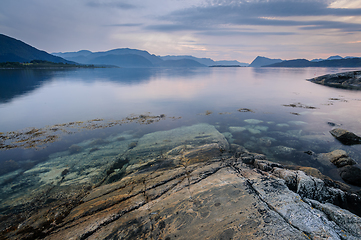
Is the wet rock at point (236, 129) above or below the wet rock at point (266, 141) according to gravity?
above

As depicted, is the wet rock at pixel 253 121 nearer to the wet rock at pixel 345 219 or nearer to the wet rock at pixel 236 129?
the wet rock at pixel 236 129

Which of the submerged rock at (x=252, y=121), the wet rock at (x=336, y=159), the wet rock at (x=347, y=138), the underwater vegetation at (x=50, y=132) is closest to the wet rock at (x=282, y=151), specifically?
the wet rock at (x=336, y=159)

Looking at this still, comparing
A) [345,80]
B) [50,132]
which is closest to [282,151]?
[50,132]

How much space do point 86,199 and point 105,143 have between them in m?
7.29

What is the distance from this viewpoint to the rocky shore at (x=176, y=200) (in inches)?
221

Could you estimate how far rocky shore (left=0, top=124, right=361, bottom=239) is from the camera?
5.61 metres

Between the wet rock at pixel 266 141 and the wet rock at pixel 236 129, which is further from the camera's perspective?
the wet rock at pixel 236 129

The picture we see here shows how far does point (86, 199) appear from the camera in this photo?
26.0 ft

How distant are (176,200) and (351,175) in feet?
39.5

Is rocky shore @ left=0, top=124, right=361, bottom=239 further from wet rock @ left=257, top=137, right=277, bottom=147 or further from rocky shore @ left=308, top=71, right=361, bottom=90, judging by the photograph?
rocky shore @ left=308, top=71, right=361, bottom=90

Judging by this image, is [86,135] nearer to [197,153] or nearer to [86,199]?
[86,199]

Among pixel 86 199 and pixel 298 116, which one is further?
pixel 298 116

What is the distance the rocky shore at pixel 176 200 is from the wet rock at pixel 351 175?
0.97 metres

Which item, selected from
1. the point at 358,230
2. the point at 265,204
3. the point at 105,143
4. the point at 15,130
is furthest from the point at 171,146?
the point at 15,130
